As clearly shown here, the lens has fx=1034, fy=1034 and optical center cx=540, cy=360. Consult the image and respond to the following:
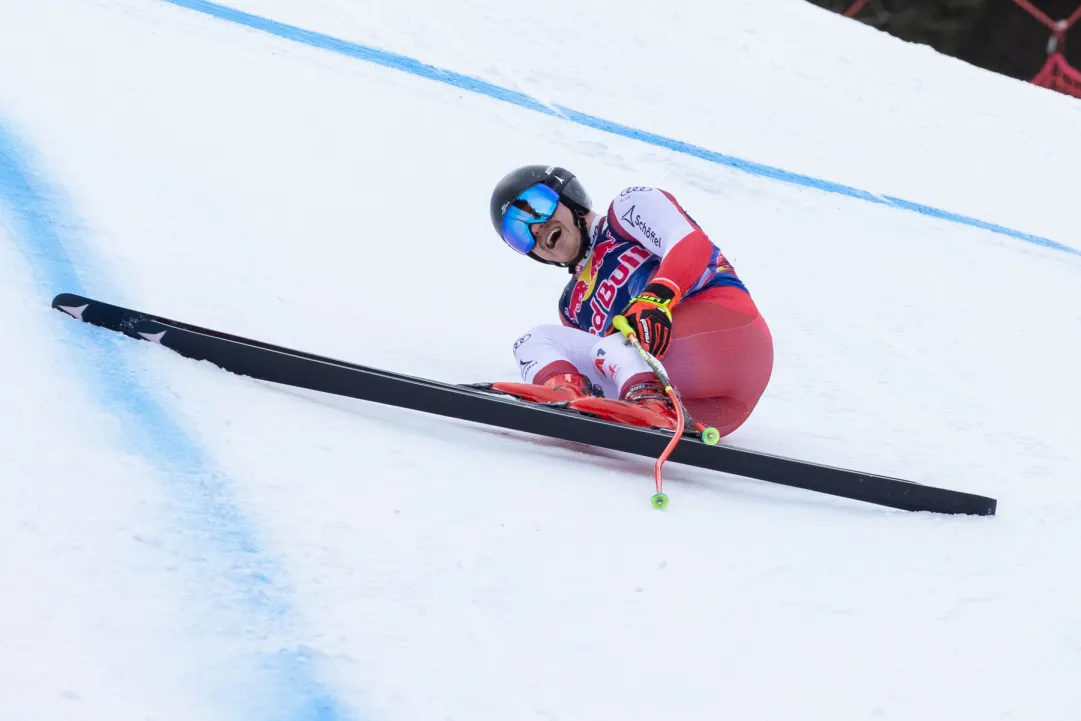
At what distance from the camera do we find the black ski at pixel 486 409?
2.35 metres

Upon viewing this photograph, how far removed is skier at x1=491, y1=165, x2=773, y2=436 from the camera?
8.23 feet

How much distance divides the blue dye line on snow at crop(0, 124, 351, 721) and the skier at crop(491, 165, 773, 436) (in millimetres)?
812

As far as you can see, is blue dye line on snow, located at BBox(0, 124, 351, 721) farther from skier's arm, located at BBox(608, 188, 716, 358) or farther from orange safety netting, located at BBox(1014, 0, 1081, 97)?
orange safety netting, located at BBox(1014, 0, 1081, 97)

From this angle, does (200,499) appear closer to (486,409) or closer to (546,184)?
(486,409)

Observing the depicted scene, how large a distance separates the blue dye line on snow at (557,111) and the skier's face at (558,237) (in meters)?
2.83

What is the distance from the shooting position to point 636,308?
2.49m

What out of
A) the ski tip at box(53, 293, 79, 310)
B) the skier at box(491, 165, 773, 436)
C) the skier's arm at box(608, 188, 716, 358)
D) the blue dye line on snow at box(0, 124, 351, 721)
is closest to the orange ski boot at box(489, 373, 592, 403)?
the skier at box(491, 165, 773, 436)

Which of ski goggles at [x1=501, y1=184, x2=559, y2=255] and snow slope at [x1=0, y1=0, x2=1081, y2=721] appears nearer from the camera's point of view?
snow slope at [x1=0, y1=0, x2=1081, y2=721]

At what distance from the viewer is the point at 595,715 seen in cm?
148

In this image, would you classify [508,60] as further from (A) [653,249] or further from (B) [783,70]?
(A) [653,249]

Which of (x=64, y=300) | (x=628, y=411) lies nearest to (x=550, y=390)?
(x=628, y=411)

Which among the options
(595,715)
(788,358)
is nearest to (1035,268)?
(788,358)

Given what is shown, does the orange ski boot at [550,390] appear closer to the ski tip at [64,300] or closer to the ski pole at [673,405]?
the ski pole at [673,405]

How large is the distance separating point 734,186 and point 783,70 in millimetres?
2083
